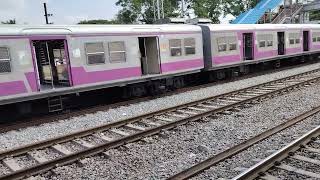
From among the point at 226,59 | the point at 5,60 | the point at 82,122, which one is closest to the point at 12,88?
the point at 5,60

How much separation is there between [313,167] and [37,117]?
887 centimetres

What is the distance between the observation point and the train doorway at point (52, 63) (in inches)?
492

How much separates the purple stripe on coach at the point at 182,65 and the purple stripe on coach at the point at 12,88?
613cm

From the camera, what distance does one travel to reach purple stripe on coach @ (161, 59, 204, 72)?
15.5 metres

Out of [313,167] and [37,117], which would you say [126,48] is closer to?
[37,117]

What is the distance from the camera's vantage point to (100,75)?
12914 mm

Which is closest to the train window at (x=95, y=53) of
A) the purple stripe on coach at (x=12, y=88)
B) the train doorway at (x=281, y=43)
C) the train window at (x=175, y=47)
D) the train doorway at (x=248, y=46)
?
the purple stripe on coach at (x=12, y=88)

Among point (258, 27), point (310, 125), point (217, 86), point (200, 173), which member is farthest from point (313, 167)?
point (258, 27)

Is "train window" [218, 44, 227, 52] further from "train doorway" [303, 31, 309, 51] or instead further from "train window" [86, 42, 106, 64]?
"train doorway" [303, 31, 309, 51]

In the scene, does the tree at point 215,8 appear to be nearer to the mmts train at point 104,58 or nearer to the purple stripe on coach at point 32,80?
the mmts train at point 104,58

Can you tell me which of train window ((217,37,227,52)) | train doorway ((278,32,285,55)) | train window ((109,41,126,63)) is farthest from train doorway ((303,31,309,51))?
train window ((109,41,126,63))

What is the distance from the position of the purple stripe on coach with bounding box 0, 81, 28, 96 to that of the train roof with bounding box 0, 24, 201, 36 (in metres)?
1.41

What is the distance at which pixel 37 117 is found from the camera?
12.2 metres

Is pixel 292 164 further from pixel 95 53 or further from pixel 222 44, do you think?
pixel 222 44
